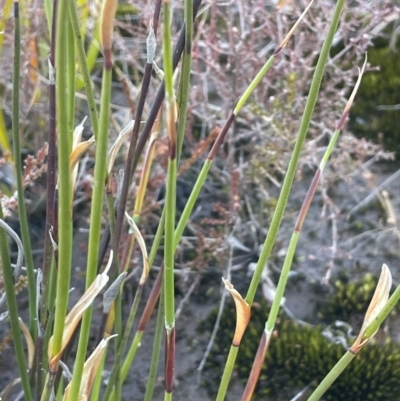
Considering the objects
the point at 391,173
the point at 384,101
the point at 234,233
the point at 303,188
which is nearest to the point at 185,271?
the point at 234,233

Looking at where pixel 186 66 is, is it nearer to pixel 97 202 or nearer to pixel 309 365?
pixel 97 202

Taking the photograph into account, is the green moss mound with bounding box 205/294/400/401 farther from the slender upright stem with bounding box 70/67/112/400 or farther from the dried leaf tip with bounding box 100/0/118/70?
the dried leaf tip with bounding box 100/0/118/70

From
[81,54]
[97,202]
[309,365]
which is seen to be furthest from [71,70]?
[309,365]

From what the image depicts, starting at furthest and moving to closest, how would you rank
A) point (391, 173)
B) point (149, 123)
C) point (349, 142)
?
point (391, 173) < point (349, 142) < point (149, 123)

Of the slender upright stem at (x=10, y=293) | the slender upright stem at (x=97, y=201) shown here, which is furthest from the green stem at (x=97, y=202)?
the slender upright stem at (x=10, y=293)

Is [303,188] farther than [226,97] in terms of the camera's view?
Yes

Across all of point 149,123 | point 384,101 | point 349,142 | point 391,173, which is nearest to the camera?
point 149,123

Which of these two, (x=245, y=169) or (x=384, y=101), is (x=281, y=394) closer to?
(x=245, y=169)
